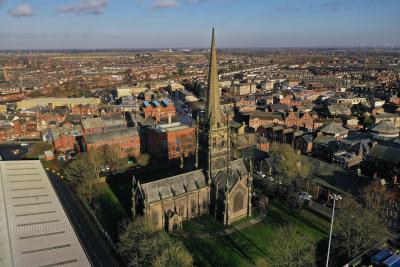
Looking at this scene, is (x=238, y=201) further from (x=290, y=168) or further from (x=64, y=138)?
(x=64, y=138)

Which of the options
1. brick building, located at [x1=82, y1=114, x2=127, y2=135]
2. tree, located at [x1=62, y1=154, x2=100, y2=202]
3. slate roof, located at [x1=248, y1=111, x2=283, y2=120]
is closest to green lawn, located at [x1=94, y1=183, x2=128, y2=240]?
tree, located at [x1=62, y1=154, x2=100, y2=202]

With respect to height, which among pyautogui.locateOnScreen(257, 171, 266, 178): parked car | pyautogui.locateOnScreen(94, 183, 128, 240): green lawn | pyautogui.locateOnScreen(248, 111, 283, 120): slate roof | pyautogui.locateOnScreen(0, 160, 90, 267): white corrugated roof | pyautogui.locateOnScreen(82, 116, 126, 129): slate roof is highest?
pyautogui.locateOnScreen(82, 116, 126, 129): slate roof

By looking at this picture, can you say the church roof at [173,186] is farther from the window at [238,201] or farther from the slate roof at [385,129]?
the slate roof at [385,129]

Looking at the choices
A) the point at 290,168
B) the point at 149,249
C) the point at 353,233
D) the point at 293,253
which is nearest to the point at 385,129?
the point at 290,168

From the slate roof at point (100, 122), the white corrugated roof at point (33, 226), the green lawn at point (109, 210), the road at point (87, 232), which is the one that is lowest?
the road at point (87, 232)

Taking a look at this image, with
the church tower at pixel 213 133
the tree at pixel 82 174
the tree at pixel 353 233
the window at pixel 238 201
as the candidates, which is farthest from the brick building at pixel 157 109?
the tree at pixel 353 233

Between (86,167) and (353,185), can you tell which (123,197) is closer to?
(86,167)

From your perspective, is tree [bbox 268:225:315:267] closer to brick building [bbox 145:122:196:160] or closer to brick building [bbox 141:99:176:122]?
brick building [bbox 145:122:196:160]
